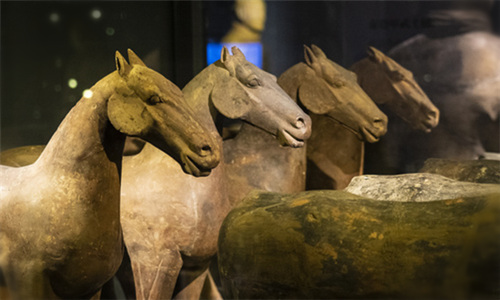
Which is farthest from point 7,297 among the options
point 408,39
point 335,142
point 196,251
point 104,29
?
point 408,39

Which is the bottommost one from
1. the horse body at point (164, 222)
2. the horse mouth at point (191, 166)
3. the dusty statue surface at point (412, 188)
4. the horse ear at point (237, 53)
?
the horse body at point (164, 222)

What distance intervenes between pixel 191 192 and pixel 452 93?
0.97 meters

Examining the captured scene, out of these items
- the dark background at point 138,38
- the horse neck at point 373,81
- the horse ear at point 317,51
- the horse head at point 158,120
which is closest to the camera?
the horse head at point 158,120

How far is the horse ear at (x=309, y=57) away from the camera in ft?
5.50

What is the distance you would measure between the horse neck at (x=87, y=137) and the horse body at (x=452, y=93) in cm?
87

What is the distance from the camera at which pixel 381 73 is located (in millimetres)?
1938

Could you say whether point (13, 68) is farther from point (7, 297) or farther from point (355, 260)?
point (355, 260)

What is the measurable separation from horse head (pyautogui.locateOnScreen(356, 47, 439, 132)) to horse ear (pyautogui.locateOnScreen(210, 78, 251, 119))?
585mm

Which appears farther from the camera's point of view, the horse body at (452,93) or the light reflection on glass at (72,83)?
the horse body at (452,93)

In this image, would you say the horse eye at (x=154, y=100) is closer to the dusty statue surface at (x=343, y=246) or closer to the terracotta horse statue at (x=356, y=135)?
the dusty statue surface at (x=343, y=246)

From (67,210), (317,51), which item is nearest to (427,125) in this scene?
(317,51)

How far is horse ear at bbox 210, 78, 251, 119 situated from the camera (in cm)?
145

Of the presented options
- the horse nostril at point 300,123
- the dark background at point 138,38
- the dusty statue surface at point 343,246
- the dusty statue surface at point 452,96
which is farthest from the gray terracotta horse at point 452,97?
the dusty statue surface at point 343,246

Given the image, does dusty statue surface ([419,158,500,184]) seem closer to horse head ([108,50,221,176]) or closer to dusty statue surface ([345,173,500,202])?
dusty statue surface ([345,173,500,202])
